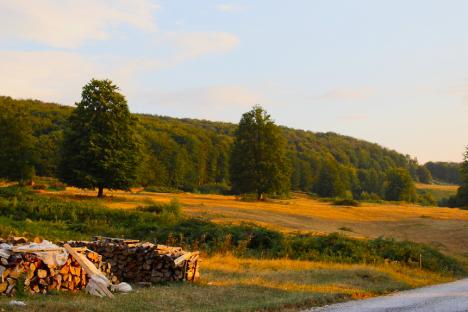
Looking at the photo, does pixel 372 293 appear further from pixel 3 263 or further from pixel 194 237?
pixel 194 237

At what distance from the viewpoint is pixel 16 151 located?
6397 cm

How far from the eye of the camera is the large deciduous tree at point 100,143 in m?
53.5

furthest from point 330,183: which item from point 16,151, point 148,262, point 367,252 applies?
point 148,262

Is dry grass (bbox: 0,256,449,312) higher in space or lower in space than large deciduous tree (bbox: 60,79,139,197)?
lower

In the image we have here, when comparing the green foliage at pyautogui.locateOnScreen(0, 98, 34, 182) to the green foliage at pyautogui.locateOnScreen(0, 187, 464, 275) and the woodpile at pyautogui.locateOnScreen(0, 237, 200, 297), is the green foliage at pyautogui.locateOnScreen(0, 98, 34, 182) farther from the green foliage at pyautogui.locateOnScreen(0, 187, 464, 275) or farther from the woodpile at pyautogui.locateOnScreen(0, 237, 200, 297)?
the woodpile at pyautogui.locateOnScreen(0, 237, 200, 297)

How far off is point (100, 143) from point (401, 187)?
94.1 metres

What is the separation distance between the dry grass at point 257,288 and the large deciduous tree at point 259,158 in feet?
153

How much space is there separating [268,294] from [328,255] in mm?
13145

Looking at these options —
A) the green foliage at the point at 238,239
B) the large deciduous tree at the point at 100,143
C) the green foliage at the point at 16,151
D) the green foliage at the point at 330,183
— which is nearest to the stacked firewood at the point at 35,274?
the green foliage at the point at 238,239

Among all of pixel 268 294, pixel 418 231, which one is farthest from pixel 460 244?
pixel 268 294

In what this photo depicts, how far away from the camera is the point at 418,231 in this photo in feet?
168

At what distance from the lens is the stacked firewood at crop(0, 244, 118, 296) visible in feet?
46.9

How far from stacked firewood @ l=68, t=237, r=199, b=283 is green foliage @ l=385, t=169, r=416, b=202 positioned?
116935mm

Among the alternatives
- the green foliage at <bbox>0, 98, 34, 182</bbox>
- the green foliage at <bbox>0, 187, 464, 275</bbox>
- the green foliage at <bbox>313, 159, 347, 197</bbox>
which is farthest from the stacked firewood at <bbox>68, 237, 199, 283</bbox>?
the green foliage at <bbox>313, 159, 347, 197</bbox>
